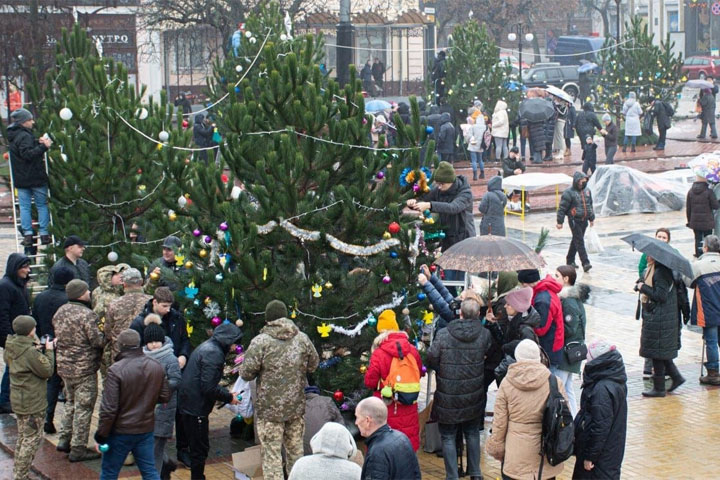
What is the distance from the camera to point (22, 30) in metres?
30.7

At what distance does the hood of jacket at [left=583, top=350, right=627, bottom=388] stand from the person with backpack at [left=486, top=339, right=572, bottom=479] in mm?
260

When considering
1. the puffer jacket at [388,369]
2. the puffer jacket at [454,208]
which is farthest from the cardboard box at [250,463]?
the puffer jacket at [454,208]

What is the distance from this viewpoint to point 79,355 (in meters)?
10.6

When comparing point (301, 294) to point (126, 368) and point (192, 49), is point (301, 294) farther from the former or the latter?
point (192, 49)

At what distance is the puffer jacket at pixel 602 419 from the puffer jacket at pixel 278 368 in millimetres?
2269

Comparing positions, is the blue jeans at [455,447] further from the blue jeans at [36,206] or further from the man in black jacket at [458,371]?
the blue jeans at [36,206]

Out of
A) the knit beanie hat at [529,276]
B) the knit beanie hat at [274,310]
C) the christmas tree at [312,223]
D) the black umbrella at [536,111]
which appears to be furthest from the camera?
the black umbrella at [536,111]

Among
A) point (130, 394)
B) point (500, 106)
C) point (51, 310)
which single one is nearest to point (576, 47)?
point (500, 106)

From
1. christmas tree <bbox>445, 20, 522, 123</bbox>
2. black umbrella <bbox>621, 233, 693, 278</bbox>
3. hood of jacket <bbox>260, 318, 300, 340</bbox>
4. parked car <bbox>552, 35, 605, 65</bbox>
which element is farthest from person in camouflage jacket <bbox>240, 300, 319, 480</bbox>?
parked car <bbox>552, 35, 605, 65</bbox>

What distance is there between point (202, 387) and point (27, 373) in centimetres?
169

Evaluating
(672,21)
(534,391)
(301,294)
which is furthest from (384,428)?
(672,21)

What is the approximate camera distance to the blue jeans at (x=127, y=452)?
359 inches

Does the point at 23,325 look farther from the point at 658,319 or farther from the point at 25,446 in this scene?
the point at 658,319

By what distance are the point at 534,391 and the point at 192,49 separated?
3895 cm
